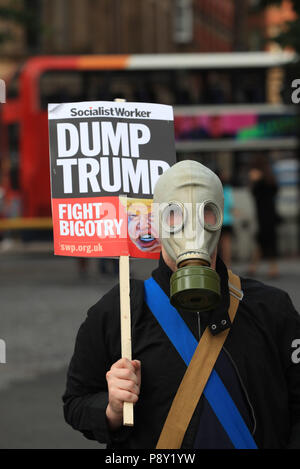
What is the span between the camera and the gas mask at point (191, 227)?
219 cm

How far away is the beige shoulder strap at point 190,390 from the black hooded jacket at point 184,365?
0.02m

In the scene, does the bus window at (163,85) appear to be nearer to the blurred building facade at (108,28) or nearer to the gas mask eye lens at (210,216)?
the blurred building facade at (108,28)

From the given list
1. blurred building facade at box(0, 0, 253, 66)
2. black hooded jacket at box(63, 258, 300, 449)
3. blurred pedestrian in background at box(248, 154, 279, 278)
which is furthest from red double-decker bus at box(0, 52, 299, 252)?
black hooded jacket at box(63, 258, 300, 449)

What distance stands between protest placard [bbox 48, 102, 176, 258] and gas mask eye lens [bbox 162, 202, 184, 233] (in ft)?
0.89

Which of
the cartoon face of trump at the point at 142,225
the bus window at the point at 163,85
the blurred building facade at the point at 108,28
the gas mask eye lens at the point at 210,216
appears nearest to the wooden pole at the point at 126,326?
the cartoon face of trump at the point at 142,225

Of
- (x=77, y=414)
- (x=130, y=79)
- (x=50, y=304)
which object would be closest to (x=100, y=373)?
(x=77, y=414)

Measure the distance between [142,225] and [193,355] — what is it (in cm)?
43

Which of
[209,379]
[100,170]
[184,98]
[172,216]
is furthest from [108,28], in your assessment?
[209,379]

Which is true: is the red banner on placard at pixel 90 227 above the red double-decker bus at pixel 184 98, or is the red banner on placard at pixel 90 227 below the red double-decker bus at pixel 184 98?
below

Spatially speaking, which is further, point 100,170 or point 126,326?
point 100,170

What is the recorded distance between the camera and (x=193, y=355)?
2.34 meters

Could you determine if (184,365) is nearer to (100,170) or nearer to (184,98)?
(100,170)

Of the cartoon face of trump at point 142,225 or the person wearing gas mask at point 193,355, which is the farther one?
the cartoon face of trump at point 142,225

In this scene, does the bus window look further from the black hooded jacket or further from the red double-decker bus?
the black hooded jacket
